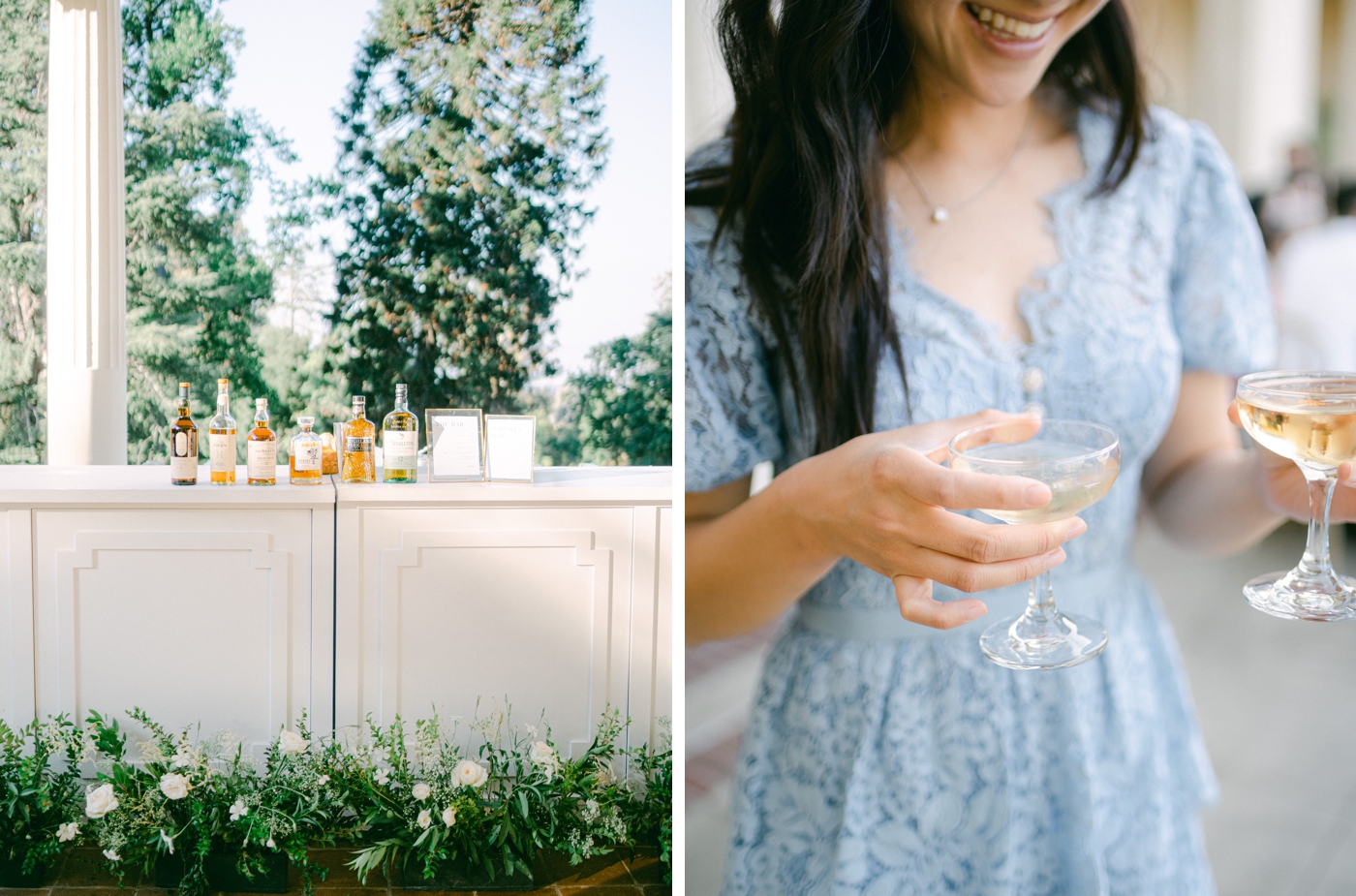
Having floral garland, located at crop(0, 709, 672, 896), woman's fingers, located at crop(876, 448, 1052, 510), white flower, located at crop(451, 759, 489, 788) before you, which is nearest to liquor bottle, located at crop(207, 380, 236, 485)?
floral garland, located at crop(0, 709, 672, 896)

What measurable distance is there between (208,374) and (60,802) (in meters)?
0.90

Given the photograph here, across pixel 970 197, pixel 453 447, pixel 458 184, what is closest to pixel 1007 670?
pixel 970 197

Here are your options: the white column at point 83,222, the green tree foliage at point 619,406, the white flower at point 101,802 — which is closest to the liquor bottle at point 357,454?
the green tree foliage at point 619,406

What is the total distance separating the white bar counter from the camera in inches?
76.4

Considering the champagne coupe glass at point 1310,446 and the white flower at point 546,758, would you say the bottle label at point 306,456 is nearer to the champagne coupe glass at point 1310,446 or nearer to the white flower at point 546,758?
the white flower at point 546,758

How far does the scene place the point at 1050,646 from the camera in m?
0.71

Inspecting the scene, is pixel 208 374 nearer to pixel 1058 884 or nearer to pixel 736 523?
pixel 736 523

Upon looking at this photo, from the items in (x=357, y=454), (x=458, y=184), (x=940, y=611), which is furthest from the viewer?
(x=458, y=184)

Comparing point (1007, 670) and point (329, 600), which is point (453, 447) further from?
point (1007, 670)

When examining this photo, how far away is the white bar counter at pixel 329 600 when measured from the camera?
194 cm

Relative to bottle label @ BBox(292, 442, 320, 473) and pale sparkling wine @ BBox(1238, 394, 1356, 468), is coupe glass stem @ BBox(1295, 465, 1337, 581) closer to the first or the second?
pale sparkling wine @ BBox(1238, 394, 1356, 468)

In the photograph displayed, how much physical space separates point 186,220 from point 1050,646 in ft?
6.93

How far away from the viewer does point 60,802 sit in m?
1.89

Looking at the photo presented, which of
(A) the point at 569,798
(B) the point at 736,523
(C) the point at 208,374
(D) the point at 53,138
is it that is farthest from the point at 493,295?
(B) the point at 736,523
